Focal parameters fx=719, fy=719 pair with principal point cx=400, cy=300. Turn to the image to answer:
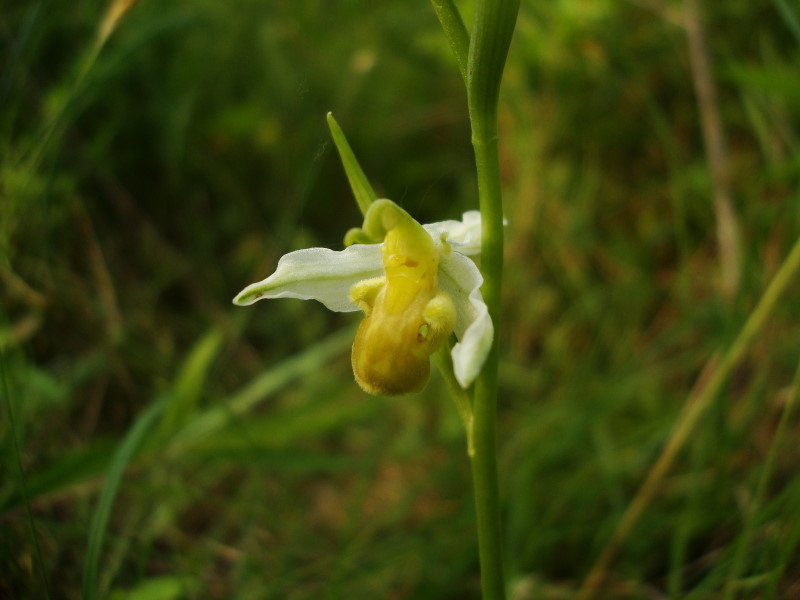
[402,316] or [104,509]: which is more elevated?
[402,316]

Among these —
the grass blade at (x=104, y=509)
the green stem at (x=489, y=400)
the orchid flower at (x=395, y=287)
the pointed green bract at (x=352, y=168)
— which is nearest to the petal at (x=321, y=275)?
the orchid flower at (x=395, y=287)

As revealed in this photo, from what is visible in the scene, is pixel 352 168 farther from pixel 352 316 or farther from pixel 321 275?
pixel 352 316

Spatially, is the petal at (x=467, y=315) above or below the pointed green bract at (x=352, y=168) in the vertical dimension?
below

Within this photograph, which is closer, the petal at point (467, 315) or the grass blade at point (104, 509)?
the petal at point (467, 315)

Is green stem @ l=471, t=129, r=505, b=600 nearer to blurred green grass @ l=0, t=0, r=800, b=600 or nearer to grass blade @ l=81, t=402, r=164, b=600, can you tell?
blurred green grass @ l=0, t=0, r=800, b=600

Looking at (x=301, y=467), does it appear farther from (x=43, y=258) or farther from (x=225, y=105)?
(x=225, y=105)

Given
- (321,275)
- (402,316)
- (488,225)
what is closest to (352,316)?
(321,275)

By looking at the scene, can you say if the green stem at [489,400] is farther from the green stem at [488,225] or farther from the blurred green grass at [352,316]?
the blurred green grass at [352,316]
